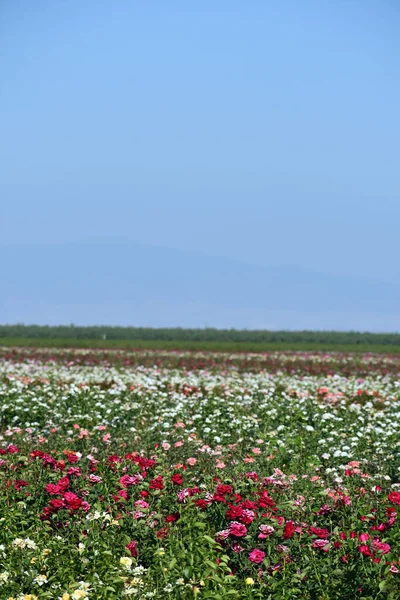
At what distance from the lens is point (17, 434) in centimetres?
1068

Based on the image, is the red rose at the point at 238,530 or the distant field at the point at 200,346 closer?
the red rose at the point at 238,530

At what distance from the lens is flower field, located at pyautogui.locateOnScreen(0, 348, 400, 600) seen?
5.75 metres

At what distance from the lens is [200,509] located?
22.5ft

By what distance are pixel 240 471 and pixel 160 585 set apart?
2695 millimetres

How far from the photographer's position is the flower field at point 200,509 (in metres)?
5.75

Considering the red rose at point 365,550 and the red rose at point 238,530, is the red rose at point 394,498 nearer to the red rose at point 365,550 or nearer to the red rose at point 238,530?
the red rose at point 365,550

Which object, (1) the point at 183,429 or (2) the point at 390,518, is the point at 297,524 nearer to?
(2) the point at 390,518

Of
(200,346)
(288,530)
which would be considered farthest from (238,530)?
(200,346)

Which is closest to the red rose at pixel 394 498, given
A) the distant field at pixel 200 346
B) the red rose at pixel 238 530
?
the red rose at pixel 238 530

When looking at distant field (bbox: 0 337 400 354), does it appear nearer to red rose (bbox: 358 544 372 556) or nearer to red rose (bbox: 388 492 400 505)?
red rose (bbox: 388 492 400 505)

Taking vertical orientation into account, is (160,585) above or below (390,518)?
below

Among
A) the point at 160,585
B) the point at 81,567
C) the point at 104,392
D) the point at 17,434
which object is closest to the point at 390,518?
the point at 160,585

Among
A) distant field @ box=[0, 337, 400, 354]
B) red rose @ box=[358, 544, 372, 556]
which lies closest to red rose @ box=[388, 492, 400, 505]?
red rose @ box=[358, 544, 372, 556]

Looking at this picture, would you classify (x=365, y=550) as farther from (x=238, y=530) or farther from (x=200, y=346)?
(x=200, y=346)
